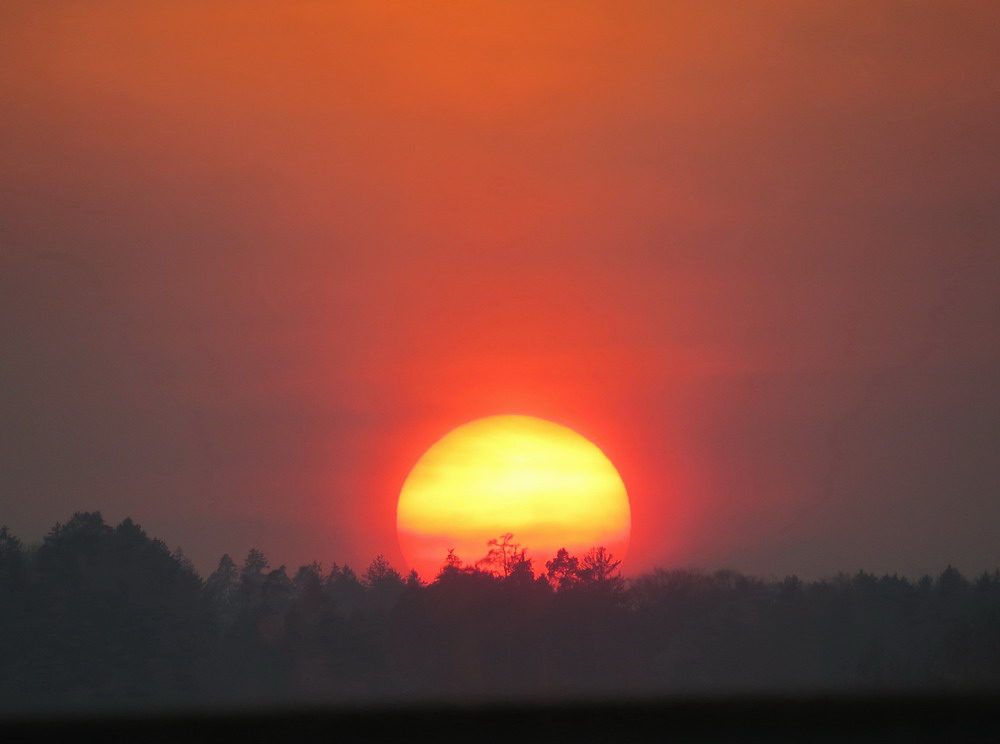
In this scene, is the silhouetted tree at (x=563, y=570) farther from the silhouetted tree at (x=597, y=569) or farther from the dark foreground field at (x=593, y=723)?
the dark foreground field at (x=593, y=723)

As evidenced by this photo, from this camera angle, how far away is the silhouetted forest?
36469mm

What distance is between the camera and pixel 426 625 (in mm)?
39406

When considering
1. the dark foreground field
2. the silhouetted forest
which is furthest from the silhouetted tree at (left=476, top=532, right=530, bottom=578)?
the dark foreground field

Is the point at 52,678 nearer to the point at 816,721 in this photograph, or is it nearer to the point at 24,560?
the point at 24,560

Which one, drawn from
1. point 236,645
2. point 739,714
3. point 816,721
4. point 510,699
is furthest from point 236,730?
point 236,645

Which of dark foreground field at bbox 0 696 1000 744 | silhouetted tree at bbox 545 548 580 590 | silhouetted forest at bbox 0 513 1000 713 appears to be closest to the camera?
dark foreground field at bbox 0 696 1000 744

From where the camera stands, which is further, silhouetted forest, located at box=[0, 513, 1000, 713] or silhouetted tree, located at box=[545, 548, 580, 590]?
silhouetted tree, located at box=[545, 548, 580, 590]

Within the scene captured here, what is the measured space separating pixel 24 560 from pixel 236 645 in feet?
29.0

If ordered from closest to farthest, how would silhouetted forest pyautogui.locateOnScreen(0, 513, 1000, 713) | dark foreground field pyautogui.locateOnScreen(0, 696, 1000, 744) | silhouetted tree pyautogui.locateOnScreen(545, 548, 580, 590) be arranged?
dark foreground field pyautogui.locateOnScreen(0, 696, 1000, 744) < silhouetted forest pyautogui.locateOnScreen(0, 513, 1000, 713) < silhouetted tree pyautogui.locateOnScreen(545, 548, 580, 590)

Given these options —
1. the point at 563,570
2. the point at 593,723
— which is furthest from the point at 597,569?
the point at 593,723

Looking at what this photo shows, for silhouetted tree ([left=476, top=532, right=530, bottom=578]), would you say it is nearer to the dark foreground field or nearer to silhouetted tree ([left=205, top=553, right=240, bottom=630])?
silhouetted tree ([left=205, top=553, right=240, bottom=630])

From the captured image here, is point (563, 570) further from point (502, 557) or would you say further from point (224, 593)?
point (224, 593)

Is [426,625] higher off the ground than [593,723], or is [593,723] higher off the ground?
[426,625]

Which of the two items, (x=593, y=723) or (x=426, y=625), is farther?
(x=426, y=625)
